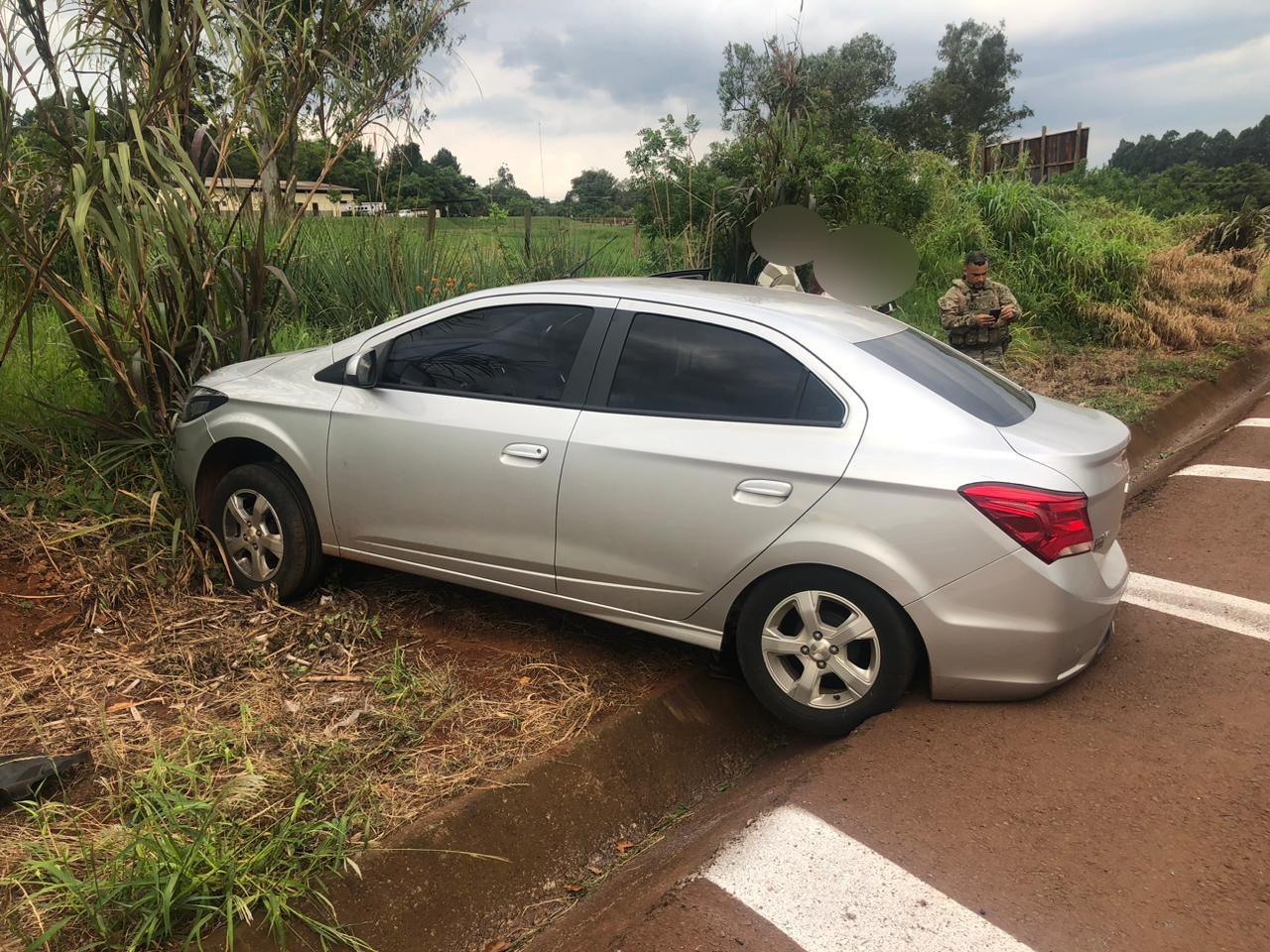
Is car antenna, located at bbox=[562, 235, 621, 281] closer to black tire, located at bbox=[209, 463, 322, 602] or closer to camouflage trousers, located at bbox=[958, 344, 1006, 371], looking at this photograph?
camouflage trousers, located at bbox=[958, 344, 1006, 371]

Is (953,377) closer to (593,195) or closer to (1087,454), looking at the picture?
(1087,454)

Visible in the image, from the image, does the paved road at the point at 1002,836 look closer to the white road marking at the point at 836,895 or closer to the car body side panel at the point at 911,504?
the white road marking at the point at 836,895

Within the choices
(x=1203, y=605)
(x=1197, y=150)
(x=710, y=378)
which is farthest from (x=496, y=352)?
(x=1197, y=150)

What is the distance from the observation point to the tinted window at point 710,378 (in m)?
3.51

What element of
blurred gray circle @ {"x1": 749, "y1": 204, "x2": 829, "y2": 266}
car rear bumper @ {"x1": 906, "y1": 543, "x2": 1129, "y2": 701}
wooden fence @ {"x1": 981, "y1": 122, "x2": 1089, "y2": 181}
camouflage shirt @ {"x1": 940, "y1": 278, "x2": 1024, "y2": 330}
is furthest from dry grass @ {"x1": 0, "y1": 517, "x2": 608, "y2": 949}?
wooden fence @ {"x1": 981, "y1": 122, "x2": 1089, "y2": 181}

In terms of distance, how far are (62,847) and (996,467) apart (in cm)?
302

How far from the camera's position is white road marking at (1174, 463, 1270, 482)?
6895mm

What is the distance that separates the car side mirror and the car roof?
2.11 feet

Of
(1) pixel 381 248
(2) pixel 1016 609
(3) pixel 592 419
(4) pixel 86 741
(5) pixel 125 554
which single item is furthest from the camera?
(1) pixel 381 248

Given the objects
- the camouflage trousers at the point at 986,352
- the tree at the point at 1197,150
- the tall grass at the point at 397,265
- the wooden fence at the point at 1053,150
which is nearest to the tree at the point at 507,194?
the tall grass at the point at 397,265

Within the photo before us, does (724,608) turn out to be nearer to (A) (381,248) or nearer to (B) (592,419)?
(B) (592,419)

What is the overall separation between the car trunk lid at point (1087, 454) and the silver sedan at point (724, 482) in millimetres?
14

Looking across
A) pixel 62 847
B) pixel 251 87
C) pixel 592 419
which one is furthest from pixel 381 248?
pixel 62 847

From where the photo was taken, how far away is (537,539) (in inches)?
153
